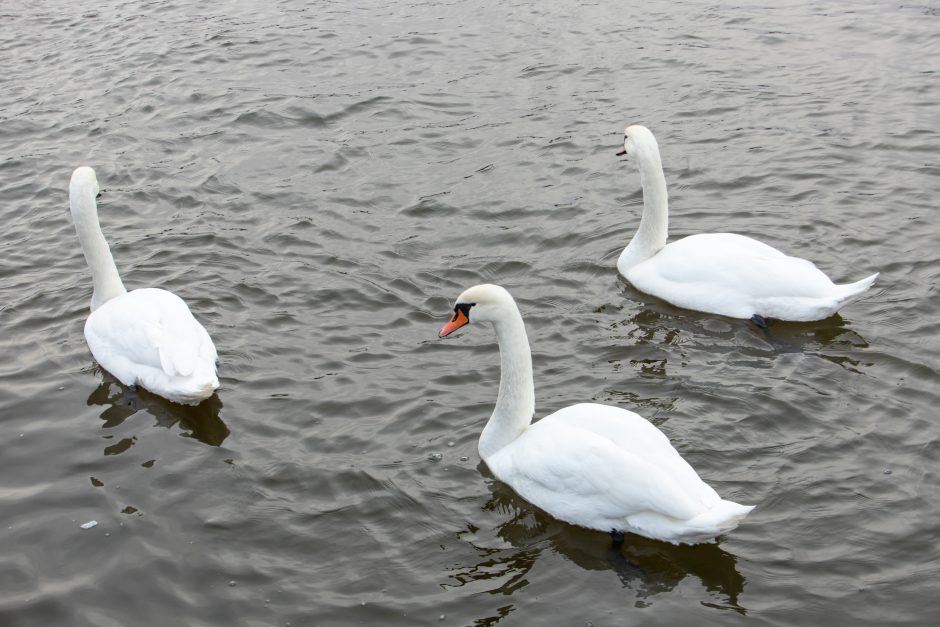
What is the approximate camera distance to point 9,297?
364 inches

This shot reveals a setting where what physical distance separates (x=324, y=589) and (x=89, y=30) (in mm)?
13076

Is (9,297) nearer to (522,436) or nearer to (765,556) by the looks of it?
(522,436)

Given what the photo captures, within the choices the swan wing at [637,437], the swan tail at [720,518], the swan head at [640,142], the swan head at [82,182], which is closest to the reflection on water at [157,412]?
the swan head at [82,182]

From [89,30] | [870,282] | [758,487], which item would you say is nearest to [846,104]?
[870,282]

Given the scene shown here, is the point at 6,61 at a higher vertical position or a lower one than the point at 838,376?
higher

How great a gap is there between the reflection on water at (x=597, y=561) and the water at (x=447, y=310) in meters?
0.02

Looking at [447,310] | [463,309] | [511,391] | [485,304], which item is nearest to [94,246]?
[447,310]

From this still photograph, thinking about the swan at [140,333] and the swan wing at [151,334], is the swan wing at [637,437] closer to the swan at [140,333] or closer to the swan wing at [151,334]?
the swan at [140,333]

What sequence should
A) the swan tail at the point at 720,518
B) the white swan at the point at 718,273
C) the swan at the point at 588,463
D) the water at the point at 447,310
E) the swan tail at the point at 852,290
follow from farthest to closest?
the white swan at the point at 718,273 < the swan tail at the point at 852,290 < the water at the point at 447,310 < the swan at the point at 588,463 < the swan tail at the point at 720,518

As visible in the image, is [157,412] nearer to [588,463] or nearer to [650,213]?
[588,463]

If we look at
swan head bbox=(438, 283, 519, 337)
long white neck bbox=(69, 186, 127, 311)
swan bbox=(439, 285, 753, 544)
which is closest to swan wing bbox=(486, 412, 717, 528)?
swan bbox=(439, 285, 753, 544)

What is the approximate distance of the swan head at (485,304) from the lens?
6498mm

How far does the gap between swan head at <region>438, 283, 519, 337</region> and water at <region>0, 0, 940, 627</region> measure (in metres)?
1.05

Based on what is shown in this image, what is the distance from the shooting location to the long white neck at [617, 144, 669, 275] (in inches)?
351
